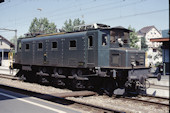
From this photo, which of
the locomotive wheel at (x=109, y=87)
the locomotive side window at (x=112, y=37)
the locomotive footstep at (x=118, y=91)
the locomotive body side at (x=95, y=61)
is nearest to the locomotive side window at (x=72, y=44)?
the locomotive body side at (x=95, y=61)

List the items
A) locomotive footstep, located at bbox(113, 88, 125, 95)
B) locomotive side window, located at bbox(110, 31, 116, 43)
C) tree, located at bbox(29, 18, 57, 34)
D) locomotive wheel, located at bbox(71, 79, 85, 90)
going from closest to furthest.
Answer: locomotive footstep, located at bbox(113, 88, 125, 95), locomotive side window, located at bbox(110, 31, 116, 43), locomotive wheel, located at bbox(71, 79, 85, 90), tree, located at bbox(29, 18, 57, 34)

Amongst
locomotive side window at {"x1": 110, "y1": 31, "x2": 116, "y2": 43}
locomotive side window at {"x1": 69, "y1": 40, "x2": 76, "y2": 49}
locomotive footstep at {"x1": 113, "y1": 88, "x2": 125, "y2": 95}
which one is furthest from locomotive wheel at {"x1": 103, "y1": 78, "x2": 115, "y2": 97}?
locomotive side window at {"x1": 69, "y1": 40, "x2": 76, "y2": 49}

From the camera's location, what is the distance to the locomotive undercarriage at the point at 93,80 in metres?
11.1

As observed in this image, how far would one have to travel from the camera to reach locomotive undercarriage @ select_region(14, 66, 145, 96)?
11094 mm

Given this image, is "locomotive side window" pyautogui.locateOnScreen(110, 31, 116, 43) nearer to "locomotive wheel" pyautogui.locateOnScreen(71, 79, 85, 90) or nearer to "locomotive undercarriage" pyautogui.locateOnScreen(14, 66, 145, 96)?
"locomotive undercarriage" pyautogui.locateOnScreen(14, 66, 145, 96)

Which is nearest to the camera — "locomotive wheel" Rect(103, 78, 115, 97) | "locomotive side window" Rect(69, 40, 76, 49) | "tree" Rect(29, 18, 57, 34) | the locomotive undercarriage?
the locomotive undercarriage


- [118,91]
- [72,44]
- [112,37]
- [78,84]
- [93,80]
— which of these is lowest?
[118,91]

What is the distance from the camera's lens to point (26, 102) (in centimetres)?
791

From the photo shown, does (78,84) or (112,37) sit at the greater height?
(112,37)

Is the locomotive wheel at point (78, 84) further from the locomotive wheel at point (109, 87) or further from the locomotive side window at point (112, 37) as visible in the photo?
the locomotive side window at point (112, 37)

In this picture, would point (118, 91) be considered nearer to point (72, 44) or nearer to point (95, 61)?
point (95, 61)

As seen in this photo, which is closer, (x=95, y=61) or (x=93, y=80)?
(x=95, y=61)

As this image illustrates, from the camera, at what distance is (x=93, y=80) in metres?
12.5

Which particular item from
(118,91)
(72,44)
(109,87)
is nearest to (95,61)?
(109,87)
